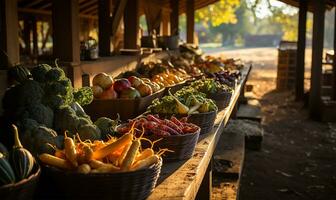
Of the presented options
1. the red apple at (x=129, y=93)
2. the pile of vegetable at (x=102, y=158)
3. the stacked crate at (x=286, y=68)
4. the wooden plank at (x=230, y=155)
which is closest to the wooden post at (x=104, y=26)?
the wooden plank at (x=230, y=155)

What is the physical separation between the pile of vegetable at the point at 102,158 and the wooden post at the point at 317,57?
399 inches

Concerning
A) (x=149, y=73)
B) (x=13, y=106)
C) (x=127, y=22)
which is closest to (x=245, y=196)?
(x=149, y=73)

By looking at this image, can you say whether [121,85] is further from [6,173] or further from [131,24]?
[131,24]

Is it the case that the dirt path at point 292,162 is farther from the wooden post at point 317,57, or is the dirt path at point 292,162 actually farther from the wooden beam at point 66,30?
the wooden beam at point 66,30

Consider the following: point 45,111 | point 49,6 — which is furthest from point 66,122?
point 49,6

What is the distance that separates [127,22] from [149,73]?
1.61 meters

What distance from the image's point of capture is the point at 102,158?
2275 millimetres

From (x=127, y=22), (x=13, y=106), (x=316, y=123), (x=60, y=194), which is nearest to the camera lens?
(x=60, y=194)

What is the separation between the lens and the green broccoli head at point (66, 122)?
2.81 meters

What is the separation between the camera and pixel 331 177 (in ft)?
23.8

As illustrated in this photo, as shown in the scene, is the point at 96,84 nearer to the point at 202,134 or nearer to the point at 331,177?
the point at 202,134

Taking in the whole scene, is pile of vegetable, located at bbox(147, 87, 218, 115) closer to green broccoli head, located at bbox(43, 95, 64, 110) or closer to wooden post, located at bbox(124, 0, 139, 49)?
green broccoli head, located at bbox(43, 95, 64, 110)

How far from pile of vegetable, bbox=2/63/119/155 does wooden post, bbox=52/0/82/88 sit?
1.58 m

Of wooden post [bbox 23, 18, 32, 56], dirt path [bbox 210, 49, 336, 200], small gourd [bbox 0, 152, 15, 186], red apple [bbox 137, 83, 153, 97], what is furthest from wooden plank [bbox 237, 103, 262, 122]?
small gourd [bbox 0, 152, 15, 186]
